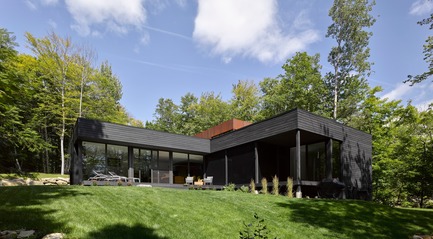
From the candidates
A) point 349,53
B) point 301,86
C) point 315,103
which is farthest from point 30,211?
point 349,53

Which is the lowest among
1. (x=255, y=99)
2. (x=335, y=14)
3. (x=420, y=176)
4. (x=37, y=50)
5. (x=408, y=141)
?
(x=420, y=176)

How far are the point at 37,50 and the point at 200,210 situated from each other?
21.3 meters

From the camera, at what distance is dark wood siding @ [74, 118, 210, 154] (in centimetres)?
1402

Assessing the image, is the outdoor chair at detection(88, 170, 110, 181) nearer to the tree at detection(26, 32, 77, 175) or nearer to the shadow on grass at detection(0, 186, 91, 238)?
the shadow on grass at detection(0, 186, 91, 238)

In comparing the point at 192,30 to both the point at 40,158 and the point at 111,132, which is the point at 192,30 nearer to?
the point at 111,132

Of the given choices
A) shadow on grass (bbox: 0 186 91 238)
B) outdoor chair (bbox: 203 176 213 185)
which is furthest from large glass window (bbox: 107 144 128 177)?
shadow on grass (bbox: 0 186 91 238)

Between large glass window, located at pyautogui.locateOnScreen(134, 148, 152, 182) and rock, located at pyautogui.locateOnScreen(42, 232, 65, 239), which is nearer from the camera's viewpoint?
rock, located at pyautogui.locateOnScreen(42, 232, 65, 239)

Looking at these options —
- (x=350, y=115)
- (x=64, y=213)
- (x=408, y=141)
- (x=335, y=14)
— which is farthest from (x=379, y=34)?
(x=64, y=213)

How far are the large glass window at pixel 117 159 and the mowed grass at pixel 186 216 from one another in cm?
704

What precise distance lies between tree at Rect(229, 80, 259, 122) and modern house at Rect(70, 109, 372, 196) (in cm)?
1448

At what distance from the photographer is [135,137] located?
611 inches

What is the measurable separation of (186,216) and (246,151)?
8963mm

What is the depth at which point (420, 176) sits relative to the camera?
1800 centimetres

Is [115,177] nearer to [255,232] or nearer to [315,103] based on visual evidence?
[255,232]
